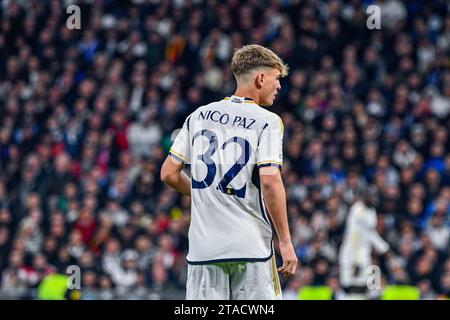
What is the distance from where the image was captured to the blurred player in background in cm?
1296

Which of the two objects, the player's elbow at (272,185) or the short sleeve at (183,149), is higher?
the short sleeve at (183,149)

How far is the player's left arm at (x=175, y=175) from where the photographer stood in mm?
5746

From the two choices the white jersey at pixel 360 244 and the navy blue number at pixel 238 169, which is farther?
the white jersey at pixel 360 244

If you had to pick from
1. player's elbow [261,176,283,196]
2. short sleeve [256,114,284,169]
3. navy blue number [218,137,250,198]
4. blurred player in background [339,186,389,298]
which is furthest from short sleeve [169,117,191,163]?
blurred player in background [339,186,389,298]

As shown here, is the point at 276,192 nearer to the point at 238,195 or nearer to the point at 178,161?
the point at 238,195

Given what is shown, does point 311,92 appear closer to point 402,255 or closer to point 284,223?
point 402,255

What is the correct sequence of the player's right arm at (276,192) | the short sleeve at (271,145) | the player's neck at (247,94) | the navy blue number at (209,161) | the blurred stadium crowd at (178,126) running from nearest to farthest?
1. the player's right arm at (276,192)
2. the short sleeve at (271,145)
3. the navy blue number at (209,161)
4. the player's neck at (247,94)
5. the blurred stadium crowd at (178,126)

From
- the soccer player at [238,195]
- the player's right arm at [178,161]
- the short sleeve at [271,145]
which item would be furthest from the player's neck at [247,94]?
the player's right arm at [178,161]

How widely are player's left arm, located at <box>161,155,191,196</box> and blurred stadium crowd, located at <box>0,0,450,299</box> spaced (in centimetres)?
604

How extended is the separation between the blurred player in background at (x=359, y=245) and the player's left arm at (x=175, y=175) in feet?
24.2

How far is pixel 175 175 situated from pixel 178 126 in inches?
410

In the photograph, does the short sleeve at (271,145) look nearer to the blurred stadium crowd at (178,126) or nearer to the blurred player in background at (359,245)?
the blurred stadium crowd at (178,126)

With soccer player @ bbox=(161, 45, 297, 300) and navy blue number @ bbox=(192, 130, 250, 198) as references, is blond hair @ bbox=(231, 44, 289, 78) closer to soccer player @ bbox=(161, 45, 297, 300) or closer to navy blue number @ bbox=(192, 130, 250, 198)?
soccer player @ bbox=(161, 45, 297, 300)

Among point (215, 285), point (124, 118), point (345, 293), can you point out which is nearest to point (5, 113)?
point (124, 118)
